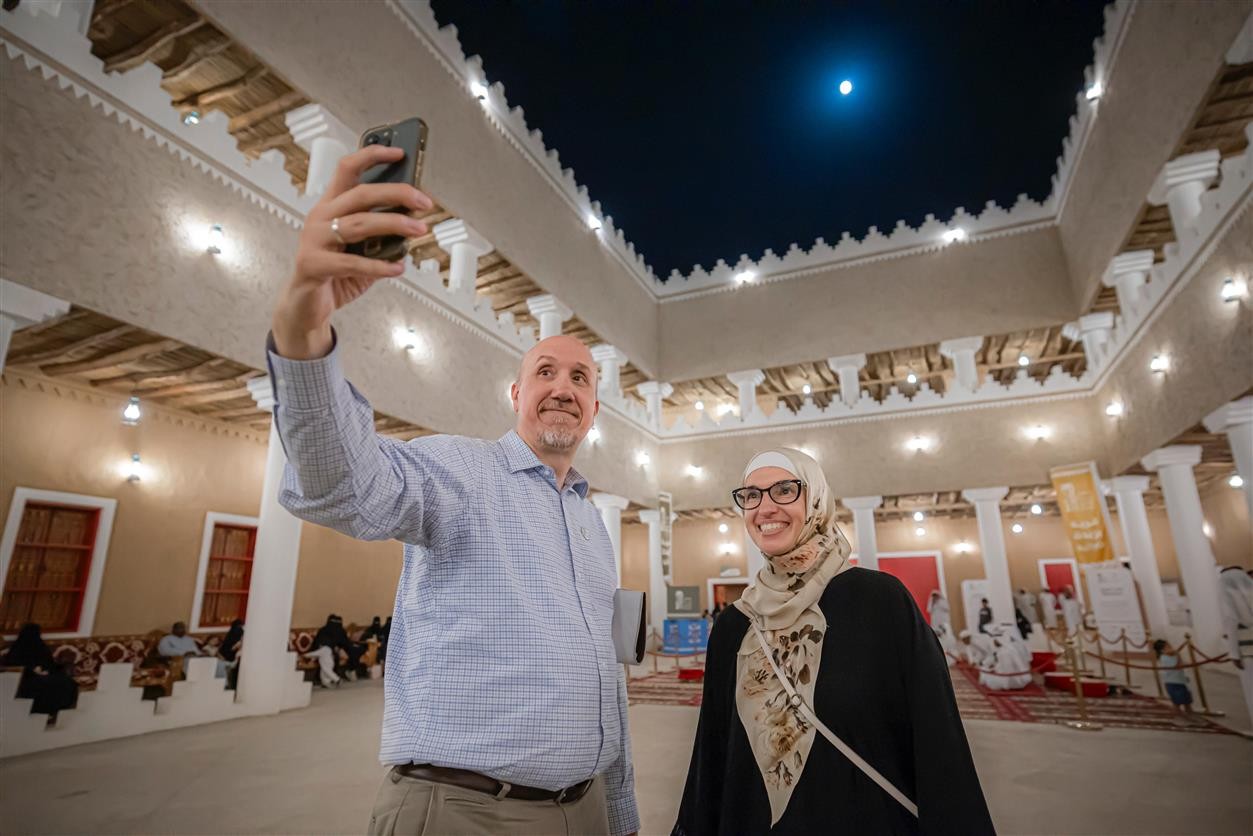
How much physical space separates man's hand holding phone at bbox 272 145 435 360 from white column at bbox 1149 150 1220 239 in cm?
1169

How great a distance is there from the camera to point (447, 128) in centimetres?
1074

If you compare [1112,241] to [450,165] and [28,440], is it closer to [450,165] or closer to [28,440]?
[450,165]

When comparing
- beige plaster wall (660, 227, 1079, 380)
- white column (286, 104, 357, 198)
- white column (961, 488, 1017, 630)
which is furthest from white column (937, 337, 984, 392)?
white column (286, 104, 357, 198)

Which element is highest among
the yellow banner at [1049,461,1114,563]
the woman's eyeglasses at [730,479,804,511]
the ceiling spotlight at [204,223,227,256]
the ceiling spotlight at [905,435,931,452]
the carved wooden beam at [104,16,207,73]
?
the carved wooden beam at [104,16,207,73]

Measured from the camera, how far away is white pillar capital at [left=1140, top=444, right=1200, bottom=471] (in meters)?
9.94

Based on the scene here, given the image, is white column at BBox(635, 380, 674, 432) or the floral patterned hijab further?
white column at BBox(635, 380, 674, 432)

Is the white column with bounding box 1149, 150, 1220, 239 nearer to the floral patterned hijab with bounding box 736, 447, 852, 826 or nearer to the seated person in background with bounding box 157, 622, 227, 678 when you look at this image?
the floral patterned hijab with bounding box 736, 447, 852, 826

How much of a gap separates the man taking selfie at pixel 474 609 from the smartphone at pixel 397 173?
2.0 inches

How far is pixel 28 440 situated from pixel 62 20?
534 cm

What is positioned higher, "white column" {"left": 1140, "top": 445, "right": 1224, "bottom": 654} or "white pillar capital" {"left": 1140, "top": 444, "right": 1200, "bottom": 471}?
"white pillar capital" {"left": 1140, "top": 444, "right": 1200, "bottom": 471}

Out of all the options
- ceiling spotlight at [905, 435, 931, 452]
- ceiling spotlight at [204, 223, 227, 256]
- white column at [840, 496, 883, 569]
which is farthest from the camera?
ceiling spotlight at [905, 435, 931, 452]

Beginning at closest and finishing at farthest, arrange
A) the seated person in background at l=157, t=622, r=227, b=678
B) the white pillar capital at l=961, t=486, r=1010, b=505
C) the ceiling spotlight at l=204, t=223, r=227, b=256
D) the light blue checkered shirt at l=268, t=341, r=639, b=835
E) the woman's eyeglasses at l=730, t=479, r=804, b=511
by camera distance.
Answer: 1. the light blue checkered shirt at l=268, t=341, r=639, b=835
2. the woman's eyeglasses at l=730, t=479, r=804, b=511
3. the ceiling spotlight at l=204, t=223, r=227, b=256
4. the seated person in background at l=157, t=622, r=227, b=678
5. the white pillar capital at l=961, t=486, r=1010, b=505

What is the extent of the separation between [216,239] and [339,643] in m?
7.24

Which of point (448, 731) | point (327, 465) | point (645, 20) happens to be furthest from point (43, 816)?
point (645, 20)
